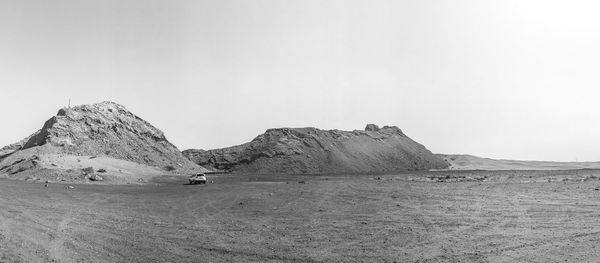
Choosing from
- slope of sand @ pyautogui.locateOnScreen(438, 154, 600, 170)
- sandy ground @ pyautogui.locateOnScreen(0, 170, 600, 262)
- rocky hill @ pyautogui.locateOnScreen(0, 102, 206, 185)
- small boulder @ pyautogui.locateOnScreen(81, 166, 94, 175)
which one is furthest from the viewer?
slope of sand @ pyautogui.locateOnScreen(438, 154, 600, 170)

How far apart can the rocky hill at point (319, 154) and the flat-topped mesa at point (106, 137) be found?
579 inches

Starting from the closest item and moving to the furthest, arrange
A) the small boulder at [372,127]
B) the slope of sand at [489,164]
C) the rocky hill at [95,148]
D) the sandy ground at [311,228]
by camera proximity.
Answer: the sandy ground at [311,228], the rocky hill at [95,148], the small boulder at [372,127], the slope of sand at [489,164]

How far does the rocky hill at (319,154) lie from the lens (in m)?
96.9

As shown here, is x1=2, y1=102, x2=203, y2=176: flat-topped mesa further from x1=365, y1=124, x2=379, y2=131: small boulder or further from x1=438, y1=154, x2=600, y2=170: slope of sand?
x1=438, y1=154, x2=600, y2=170: slope of sand

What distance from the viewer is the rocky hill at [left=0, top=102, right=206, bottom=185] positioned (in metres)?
56.5

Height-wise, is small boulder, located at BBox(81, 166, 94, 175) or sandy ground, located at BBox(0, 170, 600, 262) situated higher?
small boulder, located at BBox(81, 166, 94, 175)

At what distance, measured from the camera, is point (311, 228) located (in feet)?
63.4

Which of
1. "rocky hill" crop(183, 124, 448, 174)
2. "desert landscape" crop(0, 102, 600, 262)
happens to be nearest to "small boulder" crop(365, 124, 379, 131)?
"rocky hill" crop(183, 124, 448, 174)

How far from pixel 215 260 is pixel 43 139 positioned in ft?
234

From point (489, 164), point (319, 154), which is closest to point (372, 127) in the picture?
point (319, 154)

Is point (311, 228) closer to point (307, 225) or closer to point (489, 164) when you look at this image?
point (307, 225)

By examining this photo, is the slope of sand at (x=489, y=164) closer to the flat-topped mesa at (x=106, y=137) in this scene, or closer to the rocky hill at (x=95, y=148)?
the flat-topped mesa at (x=106, y=137)

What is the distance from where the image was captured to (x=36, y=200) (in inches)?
1159

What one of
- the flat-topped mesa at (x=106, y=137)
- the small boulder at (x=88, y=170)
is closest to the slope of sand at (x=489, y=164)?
the flat-topped mesa at (x=106, y=137)
